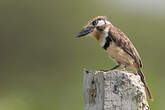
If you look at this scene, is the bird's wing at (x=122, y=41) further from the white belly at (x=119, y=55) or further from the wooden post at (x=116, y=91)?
the wooden post at (x=116, y=91)

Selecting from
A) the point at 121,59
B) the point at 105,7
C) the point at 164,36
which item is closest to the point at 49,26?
the point at 105,7

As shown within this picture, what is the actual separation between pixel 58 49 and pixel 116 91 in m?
15.9

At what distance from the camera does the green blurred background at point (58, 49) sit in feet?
42.4

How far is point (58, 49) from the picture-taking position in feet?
66.9

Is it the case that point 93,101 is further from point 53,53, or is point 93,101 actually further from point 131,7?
point 131,7

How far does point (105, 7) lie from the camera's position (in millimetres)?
24125

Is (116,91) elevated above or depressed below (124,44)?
below

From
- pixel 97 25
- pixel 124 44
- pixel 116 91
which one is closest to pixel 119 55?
pixel 124 44

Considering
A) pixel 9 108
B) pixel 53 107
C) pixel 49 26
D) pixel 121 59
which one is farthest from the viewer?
pixel 49 26

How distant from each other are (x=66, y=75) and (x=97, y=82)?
11750mm

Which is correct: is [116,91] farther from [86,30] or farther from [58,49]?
[58,49]

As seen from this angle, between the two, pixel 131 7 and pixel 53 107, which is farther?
pixel 131 7

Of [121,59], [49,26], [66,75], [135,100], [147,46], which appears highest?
[49,26]

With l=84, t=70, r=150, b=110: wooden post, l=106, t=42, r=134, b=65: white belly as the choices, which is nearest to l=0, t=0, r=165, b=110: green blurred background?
l=106, t=42, r=134, b=65: white belly
